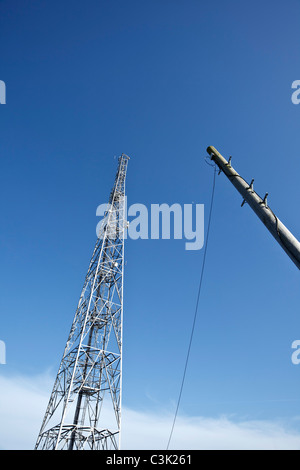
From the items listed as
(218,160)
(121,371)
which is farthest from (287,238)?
(121,371)

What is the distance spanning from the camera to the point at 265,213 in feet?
24.5

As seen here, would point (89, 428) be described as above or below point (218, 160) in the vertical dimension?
below

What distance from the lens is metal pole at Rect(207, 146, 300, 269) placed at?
661 cm

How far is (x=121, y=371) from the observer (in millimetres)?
19953

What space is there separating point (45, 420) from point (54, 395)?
1655 millimetres

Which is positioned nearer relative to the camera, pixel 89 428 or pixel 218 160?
pixel 218 160

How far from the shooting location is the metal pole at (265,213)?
260 inches
